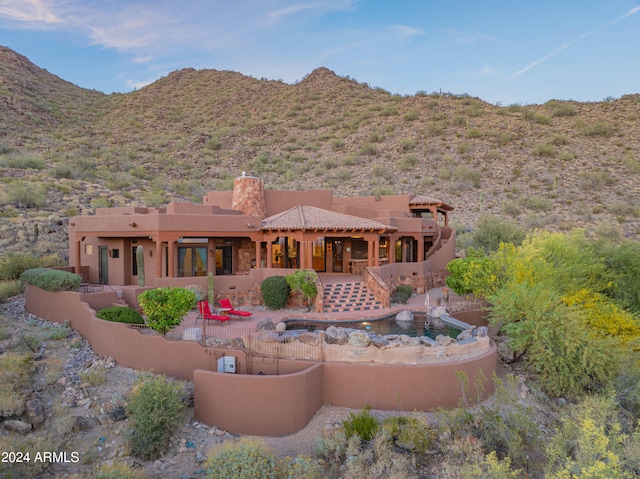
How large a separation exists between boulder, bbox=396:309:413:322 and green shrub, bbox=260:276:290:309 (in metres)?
5.40

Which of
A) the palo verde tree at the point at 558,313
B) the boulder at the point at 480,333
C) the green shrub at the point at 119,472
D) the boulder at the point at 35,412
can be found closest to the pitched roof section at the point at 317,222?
the palo verde tree at the point at 558,313

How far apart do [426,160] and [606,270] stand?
3410 centimetres

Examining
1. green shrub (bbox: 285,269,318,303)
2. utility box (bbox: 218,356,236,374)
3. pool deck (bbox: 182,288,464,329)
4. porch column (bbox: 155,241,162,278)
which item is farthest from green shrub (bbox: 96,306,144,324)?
green shrub (bbox: 285,269,318,303)

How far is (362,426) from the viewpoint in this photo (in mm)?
9422

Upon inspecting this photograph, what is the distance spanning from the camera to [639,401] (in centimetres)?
1087

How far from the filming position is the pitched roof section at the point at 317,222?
20.3m

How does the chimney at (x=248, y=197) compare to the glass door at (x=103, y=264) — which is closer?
the glass door at (x=103, y=264)

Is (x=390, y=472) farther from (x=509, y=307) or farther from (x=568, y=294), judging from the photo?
(x=568, y=294)

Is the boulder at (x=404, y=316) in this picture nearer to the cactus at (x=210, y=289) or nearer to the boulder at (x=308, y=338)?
the boulder at (x=308, y=338)

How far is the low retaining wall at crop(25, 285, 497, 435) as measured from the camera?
989cm

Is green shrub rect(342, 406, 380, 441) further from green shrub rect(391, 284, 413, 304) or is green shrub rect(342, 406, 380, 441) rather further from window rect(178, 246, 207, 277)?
window rect(178, 246, 207, 277)

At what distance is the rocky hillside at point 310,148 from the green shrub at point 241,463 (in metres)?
24.4

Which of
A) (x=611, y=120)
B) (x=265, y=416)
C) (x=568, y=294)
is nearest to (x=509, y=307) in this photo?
(x=568, y=294)

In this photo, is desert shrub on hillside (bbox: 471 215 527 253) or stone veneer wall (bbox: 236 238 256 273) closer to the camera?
stone veneer wall (bbox: 236 238 256 273)
